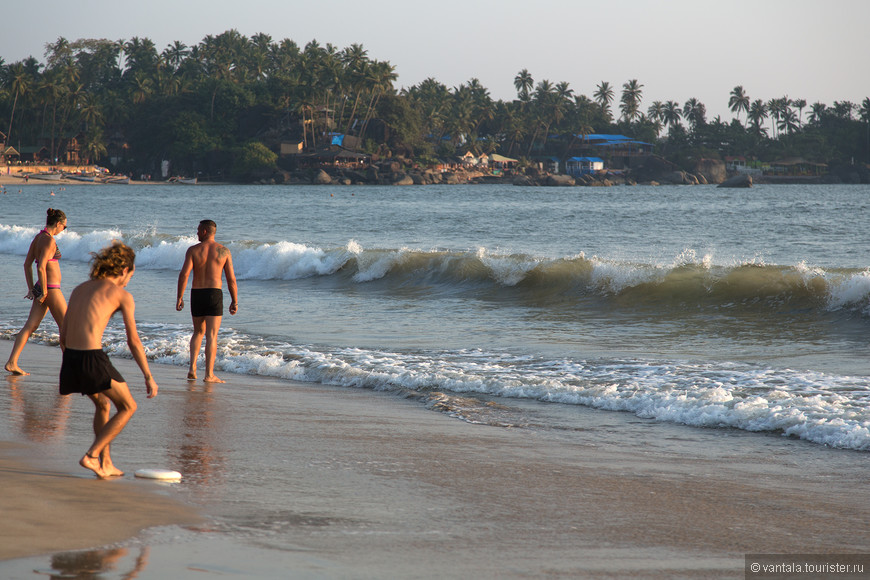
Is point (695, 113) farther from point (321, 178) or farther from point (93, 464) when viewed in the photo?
point (93, 464)

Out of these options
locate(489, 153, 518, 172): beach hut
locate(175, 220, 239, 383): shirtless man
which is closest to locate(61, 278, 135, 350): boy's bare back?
locate(175, 220, 239, 383): shirtless man

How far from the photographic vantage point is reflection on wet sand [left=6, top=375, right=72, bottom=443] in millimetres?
5848

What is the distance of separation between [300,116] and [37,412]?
357 ft

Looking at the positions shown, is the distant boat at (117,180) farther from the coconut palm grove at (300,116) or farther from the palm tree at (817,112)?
the palm tree at (817,112)

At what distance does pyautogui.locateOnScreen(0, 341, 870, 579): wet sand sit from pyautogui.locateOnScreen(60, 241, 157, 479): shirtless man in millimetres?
357

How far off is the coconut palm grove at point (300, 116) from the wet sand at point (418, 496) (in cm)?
10484

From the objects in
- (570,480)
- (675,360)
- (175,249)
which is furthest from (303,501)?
(175,249)

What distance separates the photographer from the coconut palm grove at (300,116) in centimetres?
10988

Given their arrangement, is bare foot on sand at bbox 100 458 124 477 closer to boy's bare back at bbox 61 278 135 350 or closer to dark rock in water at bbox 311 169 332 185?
boy's bare back at bbox 61 278 135 350

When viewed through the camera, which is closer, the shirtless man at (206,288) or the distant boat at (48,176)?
the shirtless man at (206,288)

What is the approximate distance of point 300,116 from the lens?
111 m

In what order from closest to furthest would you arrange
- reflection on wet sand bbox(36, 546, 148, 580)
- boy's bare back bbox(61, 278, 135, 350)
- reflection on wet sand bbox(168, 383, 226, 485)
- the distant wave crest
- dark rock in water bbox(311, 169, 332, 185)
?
reflection on wet sand bbox(36, 546, 148, 580) < boy's bare back bbox(61, 278, 135, 350) < reflection on wet sand bbox(168, 383, 226, 485) < the distant wave crest < dark rock in water bbox(311, 169, 332, 185)

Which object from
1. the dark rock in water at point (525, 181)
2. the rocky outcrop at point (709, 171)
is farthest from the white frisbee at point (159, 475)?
the rocky outcrop at point (709, 171)

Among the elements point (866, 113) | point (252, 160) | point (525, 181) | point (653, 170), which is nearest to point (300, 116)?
point (252, 160)
